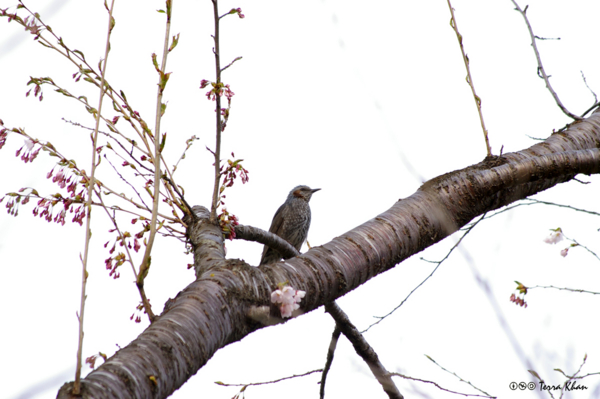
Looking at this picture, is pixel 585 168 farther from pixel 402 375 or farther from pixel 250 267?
pixel 250 267

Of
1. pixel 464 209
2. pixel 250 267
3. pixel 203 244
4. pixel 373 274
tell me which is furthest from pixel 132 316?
pixel 464 209

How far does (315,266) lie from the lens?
6.53ft

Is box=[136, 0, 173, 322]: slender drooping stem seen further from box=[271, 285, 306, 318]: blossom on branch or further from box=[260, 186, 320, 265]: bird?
box=[260, 186, 320, 265]: bird

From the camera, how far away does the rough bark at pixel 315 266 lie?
4.44 ft

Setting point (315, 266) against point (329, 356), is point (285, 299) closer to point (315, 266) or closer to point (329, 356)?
point (315, 266)

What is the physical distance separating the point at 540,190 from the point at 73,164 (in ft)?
8.27

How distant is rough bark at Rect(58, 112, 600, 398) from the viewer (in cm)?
135

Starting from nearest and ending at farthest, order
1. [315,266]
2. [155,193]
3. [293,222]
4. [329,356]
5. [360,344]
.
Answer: [155,193]
[315,266]
[360,344]
[329,356]
[293,222]

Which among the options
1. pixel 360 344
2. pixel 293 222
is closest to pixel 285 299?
pixel 360 344

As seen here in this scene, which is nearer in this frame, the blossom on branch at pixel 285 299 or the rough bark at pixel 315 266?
the rough bark at pixel 315 266

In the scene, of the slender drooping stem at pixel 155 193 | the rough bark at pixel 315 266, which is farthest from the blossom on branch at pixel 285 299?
the slender drooping stem at pixel 155 193

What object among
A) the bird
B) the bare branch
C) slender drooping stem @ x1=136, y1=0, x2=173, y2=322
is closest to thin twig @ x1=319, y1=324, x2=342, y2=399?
the bare branch

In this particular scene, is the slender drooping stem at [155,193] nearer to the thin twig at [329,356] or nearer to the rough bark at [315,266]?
the rough bark at [315,266]

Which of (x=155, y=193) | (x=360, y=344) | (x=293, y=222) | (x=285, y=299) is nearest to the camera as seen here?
(x=155, y=193)
